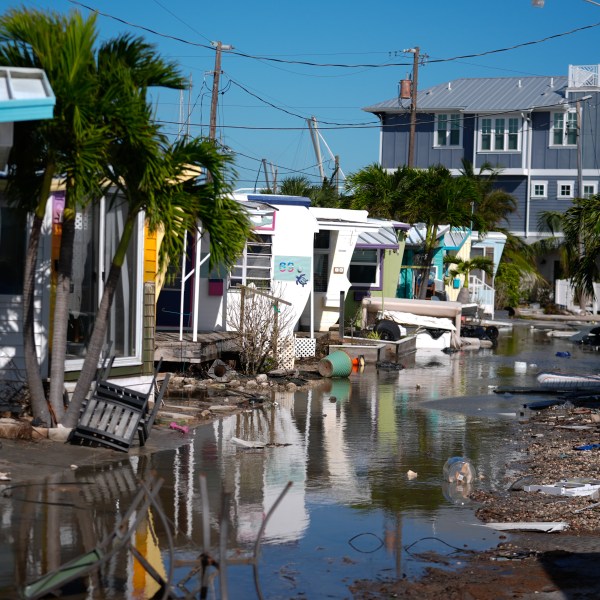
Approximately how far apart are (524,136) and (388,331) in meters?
30.2

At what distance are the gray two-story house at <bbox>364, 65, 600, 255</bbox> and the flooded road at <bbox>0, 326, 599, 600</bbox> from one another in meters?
38.2

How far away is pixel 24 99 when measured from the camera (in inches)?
297

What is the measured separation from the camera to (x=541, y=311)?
1902 inches

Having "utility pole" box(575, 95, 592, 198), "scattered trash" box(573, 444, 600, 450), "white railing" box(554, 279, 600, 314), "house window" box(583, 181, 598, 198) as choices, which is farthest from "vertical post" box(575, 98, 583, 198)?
"scattered trash" box(573, 444, 600, 450)

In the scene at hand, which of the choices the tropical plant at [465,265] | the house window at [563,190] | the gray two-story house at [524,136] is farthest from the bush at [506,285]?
the house window at [563,190]

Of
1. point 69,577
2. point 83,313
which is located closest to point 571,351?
point 83,313

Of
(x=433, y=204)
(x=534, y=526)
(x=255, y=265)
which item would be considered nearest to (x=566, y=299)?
(x=433, y=204)

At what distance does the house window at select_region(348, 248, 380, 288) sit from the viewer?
28.1 metres

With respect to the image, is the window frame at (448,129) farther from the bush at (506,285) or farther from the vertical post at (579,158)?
the bush at (506,285)

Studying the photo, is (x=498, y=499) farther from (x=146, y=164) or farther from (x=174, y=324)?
(x=174, y=324)

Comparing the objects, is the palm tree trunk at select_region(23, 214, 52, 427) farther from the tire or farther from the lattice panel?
the tire

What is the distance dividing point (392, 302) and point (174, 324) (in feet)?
32.2

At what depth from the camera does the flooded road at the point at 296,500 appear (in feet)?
23.5

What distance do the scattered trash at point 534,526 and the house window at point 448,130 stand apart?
46.9 m
